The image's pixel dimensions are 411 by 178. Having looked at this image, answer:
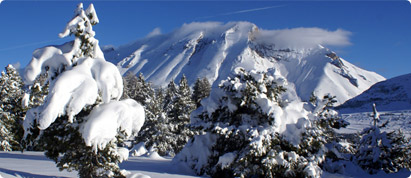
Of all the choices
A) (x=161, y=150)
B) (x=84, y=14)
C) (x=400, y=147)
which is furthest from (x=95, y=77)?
(x=161, y=150)

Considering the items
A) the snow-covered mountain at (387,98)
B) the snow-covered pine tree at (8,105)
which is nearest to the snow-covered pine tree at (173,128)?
the snow-covered pine tree at (8,105)

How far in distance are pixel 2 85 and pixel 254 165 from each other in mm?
20521

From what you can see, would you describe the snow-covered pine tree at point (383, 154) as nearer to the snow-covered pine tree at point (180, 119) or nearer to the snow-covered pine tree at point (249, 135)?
the snow-covered pine tree at point (249, 135)

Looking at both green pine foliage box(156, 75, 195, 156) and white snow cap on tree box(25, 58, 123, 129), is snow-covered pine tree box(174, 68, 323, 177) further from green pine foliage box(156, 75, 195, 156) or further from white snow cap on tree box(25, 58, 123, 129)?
green pine foliage box(156, 75, 195, 156)

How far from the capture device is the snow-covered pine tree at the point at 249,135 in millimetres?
12852

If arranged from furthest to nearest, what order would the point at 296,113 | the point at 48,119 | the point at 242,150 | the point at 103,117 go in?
the point at 296,113
the point at 242,150
the point at 103,117
the point at 48,119

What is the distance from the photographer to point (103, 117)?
7.27 metres

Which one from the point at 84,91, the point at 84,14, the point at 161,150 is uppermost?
the point at 84,14

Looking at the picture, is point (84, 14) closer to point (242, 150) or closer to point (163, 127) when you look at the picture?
point (242, 150)

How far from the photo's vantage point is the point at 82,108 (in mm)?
7746

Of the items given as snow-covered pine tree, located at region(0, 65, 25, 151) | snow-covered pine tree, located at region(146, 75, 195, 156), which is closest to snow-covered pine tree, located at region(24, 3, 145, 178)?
snow-covered pine tree, located at region(0, 65, 25, 151)

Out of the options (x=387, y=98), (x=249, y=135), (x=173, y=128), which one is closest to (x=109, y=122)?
(x=249, y=135)

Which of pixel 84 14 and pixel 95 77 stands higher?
pixel 84 14

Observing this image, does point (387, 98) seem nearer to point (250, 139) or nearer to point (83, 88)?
point (250, 139)
